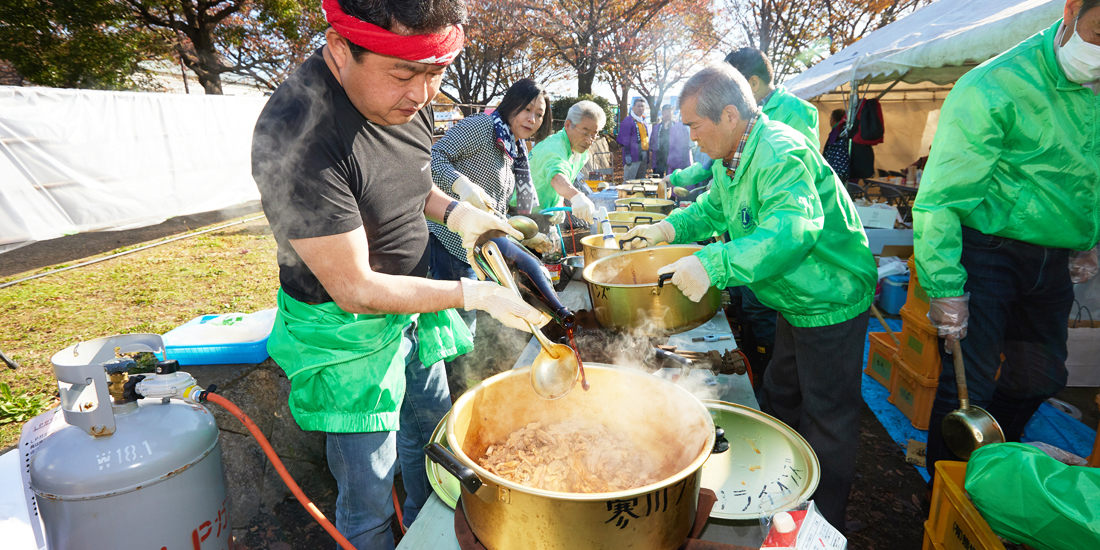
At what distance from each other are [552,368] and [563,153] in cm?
372

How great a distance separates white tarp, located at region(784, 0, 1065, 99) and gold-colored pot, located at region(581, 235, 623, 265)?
3963mm

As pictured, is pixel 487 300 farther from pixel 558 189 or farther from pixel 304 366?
pixel 558 189

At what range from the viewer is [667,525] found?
108 centimetres

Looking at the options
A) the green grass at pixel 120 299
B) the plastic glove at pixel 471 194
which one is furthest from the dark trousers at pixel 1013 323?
the green grass at pixel 120 299

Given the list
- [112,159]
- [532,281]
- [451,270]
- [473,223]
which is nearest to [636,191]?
[451,270]

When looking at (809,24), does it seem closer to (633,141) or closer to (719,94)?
(633,141)

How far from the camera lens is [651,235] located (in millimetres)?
3020

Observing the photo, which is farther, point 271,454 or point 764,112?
point 764,112

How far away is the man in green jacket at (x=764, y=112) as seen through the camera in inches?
142

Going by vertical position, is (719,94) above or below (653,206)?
above

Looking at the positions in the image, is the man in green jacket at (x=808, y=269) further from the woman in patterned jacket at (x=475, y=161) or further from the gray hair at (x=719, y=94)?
the woman in patterned jacket at (x=475, y=161)

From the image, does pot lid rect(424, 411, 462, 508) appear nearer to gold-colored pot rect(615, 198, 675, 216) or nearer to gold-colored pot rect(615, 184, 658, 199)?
gold-colored pot rect(615, 198, 675, 216)

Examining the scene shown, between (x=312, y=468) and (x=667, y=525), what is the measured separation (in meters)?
2.75

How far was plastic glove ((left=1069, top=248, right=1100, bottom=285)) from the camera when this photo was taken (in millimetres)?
2531
